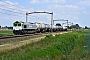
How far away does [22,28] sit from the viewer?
222ft

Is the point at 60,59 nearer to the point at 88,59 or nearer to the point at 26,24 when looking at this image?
the point at 88,59

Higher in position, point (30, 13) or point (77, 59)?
point (30, 13)

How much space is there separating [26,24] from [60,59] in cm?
5632

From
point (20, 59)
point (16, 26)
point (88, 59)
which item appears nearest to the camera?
point (88, 59)

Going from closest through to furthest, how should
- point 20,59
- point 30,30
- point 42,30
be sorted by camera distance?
point 20,59, point 30,30, point 42,30

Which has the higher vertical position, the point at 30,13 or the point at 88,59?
the point at 30,13

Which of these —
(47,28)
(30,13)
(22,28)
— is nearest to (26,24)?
(22,28)

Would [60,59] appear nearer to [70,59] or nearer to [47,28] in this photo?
[70,59]

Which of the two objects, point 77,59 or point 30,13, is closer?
point 77,59

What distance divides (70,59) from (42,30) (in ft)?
251

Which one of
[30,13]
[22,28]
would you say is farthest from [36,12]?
[22,28]

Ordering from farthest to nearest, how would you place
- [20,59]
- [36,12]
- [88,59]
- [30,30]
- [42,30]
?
[42,30] < [36,12] < [30,30] < [20,59] < [88,59]

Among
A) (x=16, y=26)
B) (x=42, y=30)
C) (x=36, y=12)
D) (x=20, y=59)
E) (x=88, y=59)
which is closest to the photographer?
(x=88, y=59)

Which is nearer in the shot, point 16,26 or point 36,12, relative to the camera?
point 16,26
